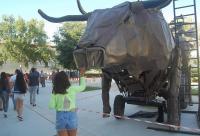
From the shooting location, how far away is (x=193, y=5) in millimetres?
11453

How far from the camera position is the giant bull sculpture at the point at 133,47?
7.55m

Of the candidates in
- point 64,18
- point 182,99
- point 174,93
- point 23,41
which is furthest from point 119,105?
point 23,41

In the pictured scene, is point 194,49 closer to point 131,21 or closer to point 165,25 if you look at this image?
point 165,25

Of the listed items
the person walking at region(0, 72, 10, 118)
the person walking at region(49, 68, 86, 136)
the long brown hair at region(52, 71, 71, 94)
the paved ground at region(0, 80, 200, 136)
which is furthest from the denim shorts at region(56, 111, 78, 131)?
the person walking at region(0, 72, 10, 118)

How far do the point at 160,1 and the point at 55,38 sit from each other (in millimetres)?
49900

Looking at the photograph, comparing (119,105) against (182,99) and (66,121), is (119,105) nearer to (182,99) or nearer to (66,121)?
(182,99)

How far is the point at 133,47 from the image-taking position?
8.16 meters

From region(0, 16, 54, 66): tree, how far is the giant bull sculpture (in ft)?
210

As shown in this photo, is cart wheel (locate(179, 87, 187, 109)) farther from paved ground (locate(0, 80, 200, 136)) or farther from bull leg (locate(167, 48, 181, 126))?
bull leg (locate(167, 48, 181, 126))

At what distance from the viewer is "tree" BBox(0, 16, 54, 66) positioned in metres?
72.3

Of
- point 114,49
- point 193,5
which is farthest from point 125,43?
point 193,5

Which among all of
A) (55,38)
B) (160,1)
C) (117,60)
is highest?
(55,38)

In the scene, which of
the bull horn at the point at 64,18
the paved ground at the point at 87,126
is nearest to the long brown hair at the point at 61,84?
the bull horn at the point at 64,18

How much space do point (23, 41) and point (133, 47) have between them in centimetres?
6671
